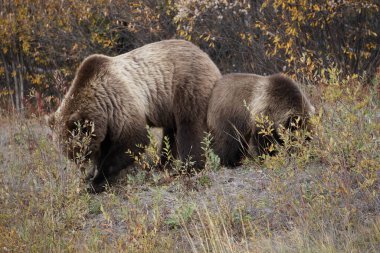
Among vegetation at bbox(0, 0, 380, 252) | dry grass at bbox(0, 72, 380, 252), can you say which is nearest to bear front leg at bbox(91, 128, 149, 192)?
vegetation at bbox(0, 0, 380, 252)

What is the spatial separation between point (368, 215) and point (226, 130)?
2.61m

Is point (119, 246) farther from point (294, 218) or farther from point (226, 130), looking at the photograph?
point (226, 130)

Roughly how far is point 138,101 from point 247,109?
1233mm

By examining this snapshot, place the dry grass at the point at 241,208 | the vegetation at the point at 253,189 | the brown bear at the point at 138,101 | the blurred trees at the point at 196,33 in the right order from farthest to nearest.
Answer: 1. the blurred trees at the point at 196,33
2. the brown bear at the point at 138,101
3. the vegetation at the point at 253,189
4. the dry grass at the point at 241,208

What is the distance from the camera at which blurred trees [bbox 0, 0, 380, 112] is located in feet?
37.0

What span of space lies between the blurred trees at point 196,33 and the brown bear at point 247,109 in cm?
261

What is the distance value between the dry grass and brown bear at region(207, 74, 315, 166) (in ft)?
2.35

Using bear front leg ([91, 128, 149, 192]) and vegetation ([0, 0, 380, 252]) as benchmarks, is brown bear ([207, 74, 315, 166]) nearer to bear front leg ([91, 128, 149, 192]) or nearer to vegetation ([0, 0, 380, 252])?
vegetation ([0, 0, 380, 252])

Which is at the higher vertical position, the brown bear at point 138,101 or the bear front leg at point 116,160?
the brown bear at point 138,101

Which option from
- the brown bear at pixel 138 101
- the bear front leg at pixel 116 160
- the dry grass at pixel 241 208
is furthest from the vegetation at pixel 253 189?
the brown bear at pixel 138 101

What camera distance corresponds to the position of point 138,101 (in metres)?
7.89

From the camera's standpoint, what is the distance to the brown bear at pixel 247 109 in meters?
7.26

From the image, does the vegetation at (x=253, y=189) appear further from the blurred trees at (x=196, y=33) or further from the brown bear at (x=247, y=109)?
the brown bear at (x=247, y=109)

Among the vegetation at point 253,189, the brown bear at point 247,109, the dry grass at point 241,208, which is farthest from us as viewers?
the brown bear at point 247,109
